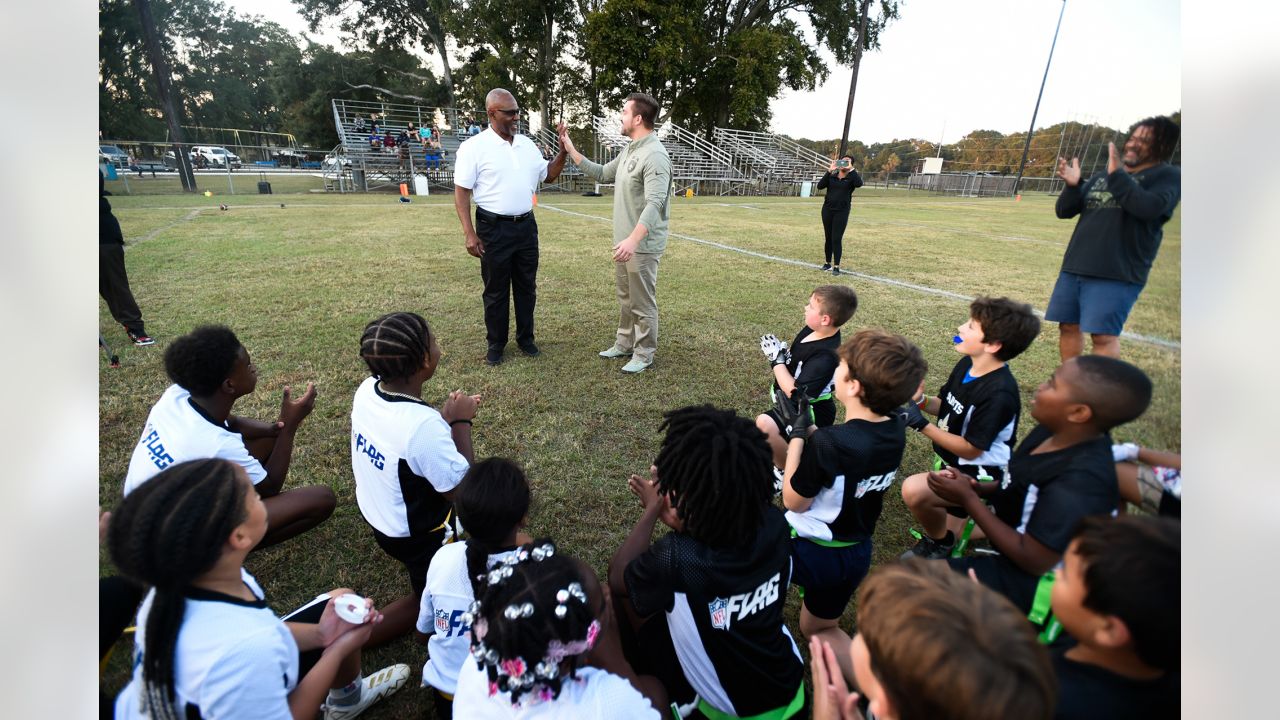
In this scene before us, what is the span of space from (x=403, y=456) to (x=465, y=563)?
0.43 meters

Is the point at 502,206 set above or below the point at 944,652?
above

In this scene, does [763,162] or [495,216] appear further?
[763,162]

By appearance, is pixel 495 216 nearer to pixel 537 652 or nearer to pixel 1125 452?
pixel 537 652

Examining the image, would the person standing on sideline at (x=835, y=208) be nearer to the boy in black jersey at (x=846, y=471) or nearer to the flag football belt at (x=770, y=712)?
the boy in black jersey at (x=846, y=471)

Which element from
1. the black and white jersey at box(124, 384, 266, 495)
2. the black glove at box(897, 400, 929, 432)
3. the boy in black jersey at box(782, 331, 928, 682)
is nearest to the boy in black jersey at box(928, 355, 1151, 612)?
the boy in black jersey at box(782, 331, 928, 682)

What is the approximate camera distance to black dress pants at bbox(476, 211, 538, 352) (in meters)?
3.80

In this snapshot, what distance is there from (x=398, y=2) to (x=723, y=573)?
2.01 metres

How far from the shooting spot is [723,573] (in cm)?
139

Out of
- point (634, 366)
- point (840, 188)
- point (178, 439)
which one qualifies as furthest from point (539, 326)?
point (840, 188)

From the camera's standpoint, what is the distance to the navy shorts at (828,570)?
5.94 ft

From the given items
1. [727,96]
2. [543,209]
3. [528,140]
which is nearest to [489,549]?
[528,140]

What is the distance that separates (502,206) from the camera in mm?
3676

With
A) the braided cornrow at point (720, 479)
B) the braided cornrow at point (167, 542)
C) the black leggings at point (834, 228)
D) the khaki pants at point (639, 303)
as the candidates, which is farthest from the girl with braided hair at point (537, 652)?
the black leggings at point (834, 228)

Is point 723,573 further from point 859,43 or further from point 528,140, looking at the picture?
point 528,140
